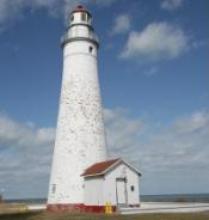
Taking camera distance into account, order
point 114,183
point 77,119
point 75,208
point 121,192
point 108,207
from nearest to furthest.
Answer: point 108,207, point 114,183, point 121,192, point 75,208, point 77,119

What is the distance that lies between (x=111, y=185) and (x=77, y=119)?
5303 mm

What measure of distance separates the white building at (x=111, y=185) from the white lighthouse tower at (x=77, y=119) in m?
0.95

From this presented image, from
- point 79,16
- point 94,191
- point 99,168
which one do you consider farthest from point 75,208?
point 79,16

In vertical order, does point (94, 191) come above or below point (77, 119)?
below

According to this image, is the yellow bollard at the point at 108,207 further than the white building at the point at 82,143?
No

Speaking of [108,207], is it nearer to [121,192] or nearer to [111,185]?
[111,185]

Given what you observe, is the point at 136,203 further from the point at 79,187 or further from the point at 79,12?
the point at 79,12

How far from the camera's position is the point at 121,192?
85.5ft

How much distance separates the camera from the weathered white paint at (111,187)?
25438mm

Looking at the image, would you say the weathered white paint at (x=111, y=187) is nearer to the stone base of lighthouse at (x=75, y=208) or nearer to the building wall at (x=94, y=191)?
the building wall at (x=94, y=191)

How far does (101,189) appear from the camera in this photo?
2539cm

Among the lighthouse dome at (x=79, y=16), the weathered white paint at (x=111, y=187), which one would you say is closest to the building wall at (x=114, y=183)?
the weathered white paint at (x=111, y=187)

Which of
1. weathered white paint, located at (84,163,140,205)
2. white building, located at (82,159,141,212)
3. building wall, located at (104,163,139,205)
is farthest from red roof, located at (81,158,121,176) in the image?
building wall, located at (104,163,139,205)

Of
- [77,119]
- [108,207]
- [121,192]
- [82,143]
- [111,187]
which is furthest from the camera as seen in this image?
[77,119]
